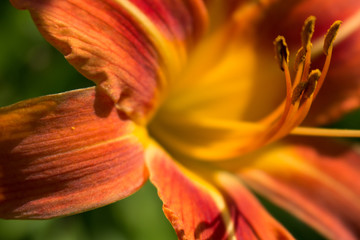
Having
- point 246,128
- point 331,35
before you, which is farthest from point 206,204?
point 331,35

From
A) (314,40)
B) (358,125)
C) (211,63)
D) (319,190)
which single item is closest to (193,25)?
(211,63)

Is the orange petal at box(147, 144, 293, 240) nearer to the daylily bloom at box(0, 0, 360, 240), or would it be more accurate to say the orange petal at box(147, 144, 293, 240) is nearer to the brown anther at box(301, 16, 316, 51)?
the daylily bloom at box(0, 0, 360, 240)

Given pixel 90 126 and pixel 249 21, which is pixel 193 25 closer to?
pixel 249 21

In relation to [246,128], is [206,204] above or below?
below

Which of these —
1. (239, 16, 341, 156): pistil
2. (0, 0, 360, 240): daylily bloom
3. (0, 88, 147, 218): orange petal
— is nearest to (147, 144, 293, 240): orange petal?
(0, 0, 360, 240): daylily bloom

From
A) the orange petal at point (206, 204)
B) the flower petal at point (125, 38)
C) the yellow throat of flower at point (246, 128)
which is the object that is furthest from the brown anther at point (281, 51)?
the orange petal at point (206, 204)

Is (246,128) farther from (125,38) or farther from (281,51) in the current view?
(125,38)

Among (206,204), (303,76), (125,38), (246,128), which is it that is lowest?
(206,204)

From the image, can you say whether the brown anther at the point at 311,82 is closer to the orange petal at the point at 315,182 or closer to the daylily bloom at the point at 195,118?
the daylily bloom at the point at 195,118
